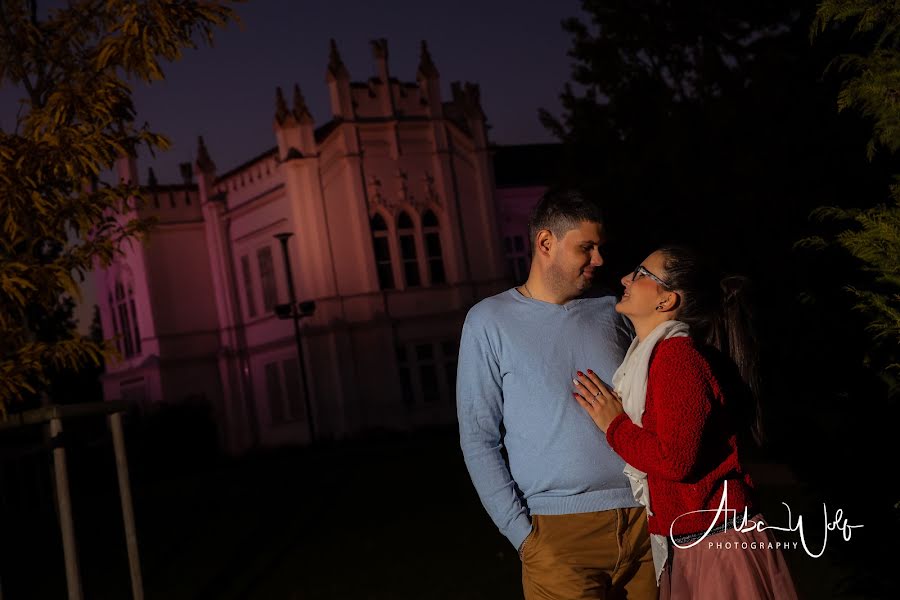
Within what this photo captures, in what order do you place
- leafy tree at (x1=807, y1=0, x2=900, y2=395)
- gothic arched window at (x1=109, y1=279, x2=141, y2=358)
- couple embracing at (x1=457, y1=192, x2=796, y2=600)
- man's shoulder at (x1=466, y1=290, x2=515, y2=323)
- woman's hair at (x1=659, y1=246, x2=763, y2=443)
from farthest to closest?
gothic arched window at (x1=109, y1=279, x2=141, y2=358) < leafy tree at (x1=807, y1=0, x2=900, y2=395) < man's shoulder at (x1=466, y1=290, x2=515, y2=323) < woman's hair at (x1=659, y1=246, x2=763, y2=443) < couple embracing at (x1=457, y1=192, x2=796, y2=600)

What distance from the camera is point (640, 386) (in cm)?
406

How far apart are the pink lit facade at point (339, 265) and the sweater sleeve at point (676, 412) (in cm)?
3170

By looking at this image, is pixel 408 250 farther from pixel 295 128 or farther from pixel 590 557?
pixel 590 557

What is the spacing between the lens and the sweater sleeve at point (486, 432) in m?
4.47

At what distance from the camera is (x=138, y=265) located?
42.2 meters

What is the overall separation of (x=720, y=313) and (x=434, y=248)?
34163 mm

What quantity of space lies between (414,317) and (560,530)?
32546mm

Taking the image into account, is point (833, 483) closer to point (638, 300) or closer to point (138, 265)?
point (638, 300)

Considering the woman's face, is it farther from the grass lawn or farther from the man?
the grass lawn

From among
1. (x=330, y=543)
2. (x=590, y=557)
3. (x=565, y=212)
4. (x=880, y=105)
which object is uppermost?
(x=880, y=105)

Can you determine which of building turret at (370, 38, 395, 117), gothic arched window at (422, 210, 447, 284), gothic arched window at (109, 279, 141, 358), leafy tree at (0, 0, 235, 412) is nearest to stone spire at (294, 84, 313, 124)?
building turret at (370, 38, 395, 117)

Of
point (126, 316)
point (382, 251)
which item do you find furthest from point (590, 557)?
point (126, 316)

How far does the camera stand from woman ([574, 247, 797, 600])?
3875mm

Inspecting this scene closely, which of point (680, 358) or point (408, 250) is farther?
point (408, 250)
